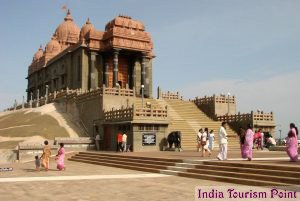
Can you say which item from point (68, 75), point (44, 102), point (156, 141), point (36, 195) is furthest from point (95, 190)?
point (68, 75)

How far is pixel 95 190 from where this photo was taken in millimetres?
13172

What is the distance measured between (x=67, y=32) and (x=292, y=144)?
5927cm

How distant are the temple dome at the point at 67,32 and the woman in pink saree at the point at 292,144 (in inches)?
2240

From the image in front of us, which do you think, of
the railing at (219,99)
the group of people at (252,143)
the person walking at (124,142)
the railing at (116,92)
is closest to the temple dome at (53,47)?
the railing at (116,92)

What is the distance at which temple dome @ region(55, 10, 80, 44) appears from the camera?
6944cm

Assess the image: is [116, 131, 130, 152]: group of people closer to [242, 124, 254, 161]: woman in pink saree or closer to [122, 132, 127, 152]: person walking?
[122, 132, 127, 152]: person walking

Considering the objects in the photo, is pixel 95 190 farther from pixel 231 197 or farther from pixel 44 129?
pixel 44 129

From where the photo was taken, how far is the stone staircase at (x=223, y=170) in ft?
44.8

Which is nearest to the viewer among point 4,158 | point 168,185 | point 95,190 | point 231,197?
point 231,197

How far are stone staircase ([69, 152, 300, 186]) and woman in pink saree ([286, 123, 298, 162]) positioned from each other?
2052mm

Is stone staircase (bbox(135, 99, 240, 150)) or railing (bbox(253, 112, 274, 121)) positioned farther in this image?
railing (bbox(253, 112, 274, 121))

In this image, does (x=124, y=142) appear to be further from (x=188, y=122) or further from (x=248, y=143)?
(x=248, y=143)

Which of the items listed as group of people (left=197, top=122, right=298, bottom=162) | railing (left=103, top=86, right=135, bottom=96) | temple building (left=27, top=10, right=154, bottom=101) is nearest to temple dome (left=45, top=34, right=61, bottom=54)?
temple building (left=27, top=10, right=154, bottom=101)

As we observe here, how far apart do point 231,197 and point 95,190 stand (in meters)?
4.68
